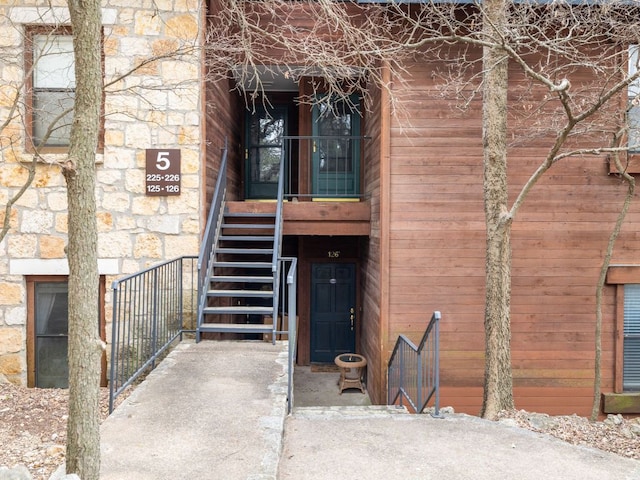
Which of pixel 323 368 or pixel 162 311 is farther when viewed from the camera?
pixel 323 368

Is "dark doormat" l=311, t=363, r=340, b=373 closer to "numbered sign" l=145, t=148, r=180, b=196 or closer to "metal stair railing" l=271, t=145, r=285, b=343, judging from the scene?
"metal stair railing" l=271, t=145, r=285, b=343

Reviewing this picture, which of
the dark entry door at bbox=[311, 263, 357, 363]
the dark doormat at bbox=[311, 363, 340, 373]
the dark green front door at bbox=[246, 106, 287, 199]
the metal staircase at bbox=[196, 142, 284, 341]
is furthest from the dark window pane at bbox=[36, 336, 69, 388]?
the dark green front door at bbox=[246, 106, 287, 199]

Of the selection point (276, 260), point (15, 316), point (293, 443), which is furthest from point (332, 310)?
point (293, 443)

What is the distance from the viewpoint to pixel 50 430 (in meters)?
4.11

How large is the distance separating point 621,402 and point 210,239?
5.92 m

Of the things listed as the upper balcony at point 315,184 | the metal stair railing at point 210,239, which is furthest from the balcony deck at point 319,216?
the metal stair railing at point 210,239

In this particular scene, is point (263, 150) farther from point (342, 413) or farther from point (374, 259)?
point (342, 413)

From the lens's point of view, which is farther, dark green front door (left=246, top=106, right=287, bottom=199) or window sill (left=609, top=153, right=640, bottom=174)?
dark green front door (left=246, top=106, right=287, bottom=199)

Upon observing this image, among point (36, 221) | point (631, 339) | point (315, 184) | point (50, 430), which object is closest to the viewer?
point (50, 430)

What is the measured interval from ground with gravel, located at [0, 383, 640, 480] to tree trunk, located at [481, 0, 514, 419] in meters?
0.38

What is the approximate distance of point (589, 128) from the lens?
5770mm

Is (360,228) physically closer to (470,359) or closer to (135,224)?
(470,359)

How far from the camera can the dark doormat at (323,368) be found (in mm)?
9156

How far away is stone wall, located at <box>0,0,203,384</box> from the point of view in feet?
18.9
